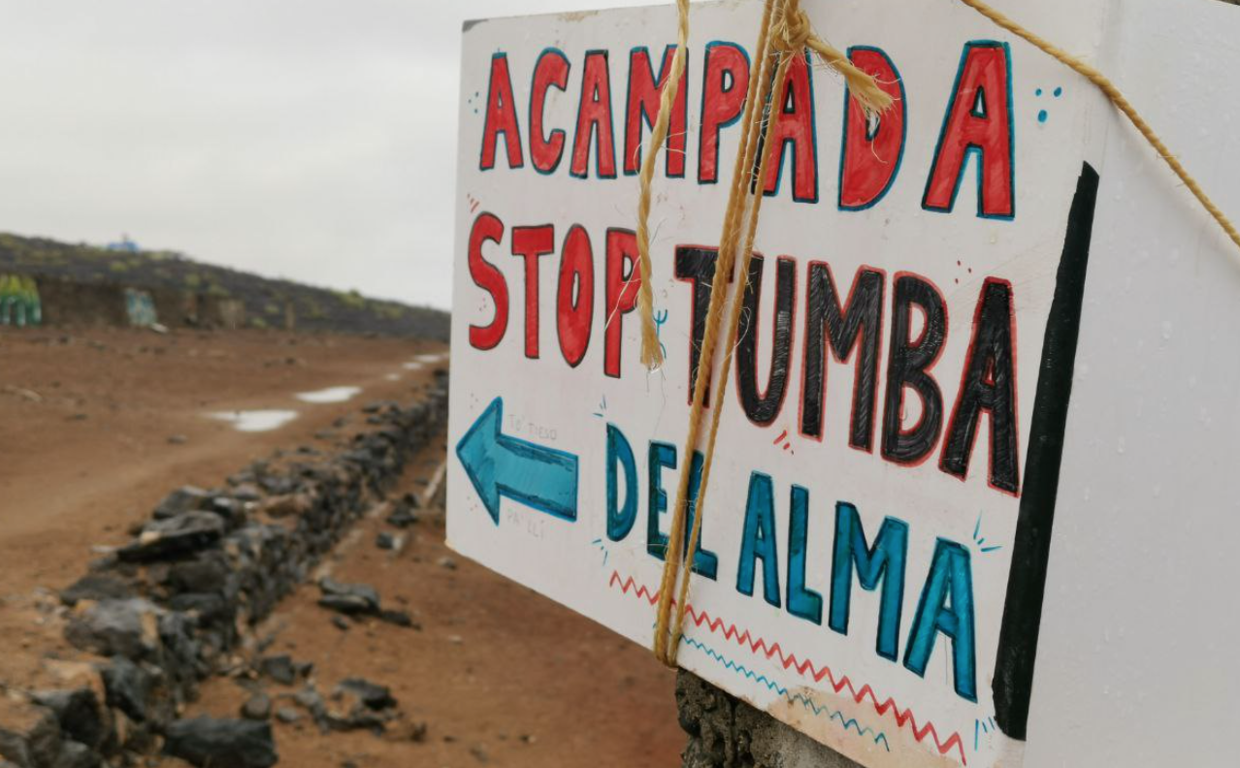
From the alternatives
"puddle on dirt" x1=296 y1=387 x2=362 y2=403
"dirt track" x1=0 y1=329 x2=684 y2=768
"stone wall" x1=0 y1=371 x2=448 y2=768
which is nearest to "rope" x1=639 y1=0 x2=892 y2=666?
"stone wall" x1=0 y1=371 x2=448 y2=768

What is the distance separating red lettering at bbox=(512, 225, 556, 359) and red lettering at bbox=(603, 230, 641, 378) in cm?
16

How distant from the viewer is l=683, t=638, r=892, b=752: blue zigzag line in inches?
43.4

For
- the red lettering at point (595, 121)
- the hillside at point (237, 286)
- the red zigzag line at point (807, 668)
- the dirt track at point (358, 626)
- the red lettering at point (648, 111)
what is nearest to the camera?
the red zigzag line at point (807, 668)

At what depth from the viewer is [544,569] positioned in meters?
1.56

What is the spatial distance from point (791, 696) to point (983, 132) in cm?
64

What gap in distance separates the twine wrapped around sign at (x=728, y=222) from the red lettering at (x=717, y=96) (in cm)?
4

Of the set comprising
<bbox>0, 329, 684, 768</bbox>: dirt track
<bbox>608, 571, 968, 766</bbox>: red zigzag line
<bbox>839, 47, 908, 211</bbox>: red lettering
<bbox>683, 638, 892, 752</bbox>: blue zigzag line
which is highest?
<bbox>839, 47, 908, 211</bbox>: red lettering

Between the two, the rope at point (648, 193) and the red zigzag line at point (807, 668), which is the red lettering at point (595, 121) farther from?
the red zigzag line at point (807, 668)

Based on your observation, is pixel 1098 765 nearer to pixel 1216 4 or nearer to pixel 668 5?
pixel 1216 4

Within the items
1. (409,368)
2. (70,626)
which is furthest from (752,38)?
(409,368)

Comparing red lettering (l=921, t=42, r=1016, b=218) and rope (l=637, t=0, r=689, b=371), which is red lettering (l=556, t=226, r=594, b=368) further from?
red lettering (l=921, t=42, r=1016, b=218)

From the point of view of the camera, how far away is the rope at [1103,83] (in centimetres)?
89

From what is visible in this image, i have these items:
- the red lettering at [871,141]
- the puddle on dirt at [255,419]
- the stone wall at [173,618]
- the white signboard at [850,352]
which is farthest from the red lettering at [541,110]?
the puddle on dirt at [255,419]

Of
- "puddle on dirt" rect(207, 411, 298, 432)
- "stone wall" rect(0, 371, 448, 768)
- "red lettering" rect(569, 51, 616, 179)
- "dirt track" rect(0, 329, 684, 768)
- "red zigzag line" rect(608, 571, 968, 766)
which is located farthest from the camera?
"puddle on dirt" rect(207, 411, 298, 432)
